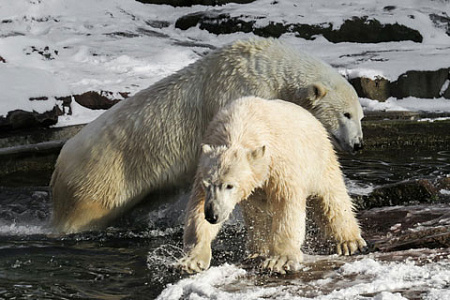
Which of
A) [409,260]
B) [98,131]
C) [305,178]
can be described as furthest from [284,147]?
[98,131]

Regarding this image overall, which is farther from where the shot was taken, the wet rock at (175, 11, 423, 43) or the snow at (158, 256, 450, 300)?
the wet rock at (175, 11, 423, 43)

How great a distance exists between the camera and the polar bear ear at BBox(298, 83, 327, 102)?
17.7 feet

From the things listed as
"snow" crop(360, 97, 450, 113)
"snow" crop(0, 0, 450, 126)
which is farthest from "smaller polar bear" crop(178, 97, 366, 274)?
"snow" crop(360, 97, 450, 113)

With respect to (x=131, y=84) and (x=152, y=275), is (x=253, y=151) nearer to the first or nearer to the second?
(x=152, y=275)

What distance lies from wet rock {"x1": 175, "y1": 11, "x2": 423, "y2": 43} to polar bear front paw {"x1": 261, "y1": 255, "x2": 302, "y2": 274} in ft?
27.5

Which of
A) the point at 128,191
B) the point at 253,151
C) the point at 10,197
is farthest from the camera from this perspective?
the point at 10,197

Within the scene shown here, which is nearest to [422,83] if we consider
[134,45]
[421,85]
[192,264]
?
[421,85]

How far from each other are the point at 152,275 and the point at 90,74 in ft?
18.6

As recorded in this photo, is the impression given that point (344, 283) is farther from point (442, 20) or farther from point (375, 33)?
point (442, 20)

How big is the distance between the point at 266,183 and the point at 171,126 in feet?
4.87

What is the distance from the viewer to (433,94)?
933cm

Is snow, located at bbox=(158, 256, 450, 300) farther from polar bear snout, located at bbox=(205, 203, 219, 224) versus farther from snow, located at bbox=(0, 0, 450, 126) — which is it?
snow, located at bbox=(0, 0, 450, 126)

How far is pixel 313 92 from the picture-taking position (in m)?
5.42

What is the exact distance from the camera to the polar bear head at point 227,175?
12.1ft
